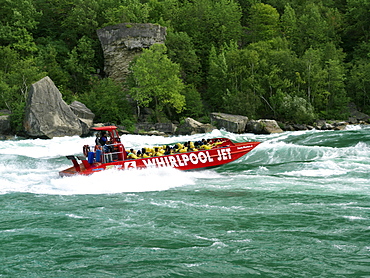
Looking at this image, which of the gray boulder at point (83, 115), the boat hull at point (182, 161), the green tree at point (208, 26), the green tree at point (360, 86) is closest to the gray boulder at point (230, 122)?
the gray boulder at point (83, 115)

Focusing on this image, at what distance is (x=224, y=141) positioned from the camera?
24562 mm

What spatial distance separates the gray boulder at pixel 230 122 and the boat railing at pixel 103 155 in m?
31.0

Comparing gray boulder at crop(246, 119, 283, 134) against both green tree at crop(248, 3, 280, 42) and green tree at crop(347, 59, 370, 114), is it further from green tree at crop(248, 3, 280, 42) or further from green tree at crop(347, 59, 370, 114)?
green tree at crop(248, 3, 280, 42)

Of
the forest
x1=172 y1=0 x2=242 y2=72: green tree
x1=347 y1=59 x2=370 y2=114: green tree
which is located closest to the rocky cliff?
the forest

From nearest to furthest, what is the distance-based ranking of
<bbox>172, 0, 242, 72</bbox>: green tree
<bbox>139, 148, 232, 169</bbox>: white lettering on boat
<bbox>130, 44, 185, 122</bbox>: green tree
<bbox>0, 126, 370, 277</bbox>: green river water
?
1. <bbox>0, 126, 370, 277</bbox>: green river water
2. <bbox>139, 148, 232, 169</bbox>: white lettering on boat
3. <bbox>130, 44, 185, 122</bbox>: green tree
4. <bbox>172, 0, 242, 72</bbox>: green tree

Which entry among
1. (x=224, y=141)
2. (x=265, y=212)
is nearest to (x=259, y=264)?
(x=265, y=212)

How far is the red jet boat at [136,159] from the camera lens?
65.6 feet

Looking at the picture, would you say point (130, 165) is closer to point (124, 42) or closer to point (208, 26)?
point (124, 42)

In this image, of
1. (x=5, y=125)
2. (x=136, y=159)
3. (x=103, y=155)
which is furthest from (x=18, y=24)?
(x=136, y=159)

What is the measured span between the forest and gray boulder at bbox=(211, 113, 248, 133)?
3.93 m

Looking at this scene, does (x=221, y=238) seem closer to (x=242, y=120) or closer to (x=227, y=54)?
(x=242, y=120)

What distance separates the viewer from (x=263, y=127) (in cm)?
4934

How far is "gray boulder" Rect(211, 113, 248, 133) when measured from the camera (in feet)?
165

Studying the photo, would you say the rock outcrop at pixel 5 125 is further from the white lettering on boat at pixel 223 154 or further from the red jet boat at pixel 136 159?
the white lettering on boat at pixel 223 154
